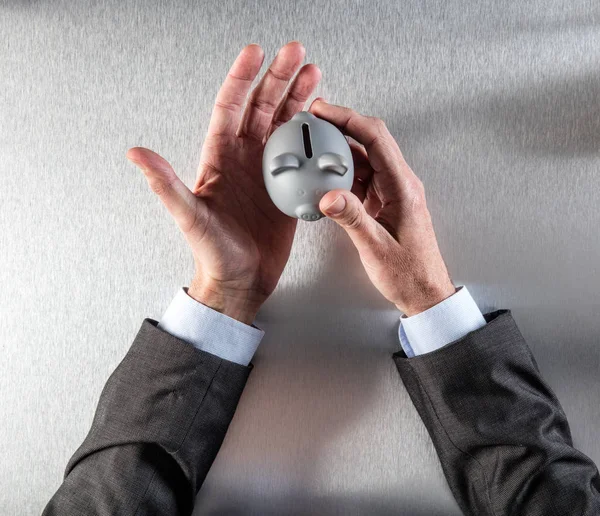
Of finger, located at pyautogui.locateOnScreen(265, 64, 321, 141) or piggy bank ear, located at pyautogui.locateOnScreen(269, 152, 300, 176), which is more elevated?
finger, located at pyautogui.locateOnScreen(265, 64, 321, 141)

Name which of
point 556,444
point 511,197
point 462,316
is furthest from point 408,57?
point 556,444

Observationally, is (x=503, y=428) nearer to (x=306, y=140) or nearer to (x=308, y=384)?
(x=308, y=384)

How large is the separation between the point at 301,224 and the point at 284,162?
0.16 meters

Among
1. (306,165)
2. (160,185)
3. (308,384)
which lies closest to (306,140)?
(306,165)

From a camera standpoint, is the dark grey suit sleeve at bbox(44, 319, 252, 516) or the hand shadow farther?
the hand shadow

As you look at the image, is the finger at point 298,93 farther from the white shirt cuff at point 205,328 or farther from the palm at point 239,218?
the white shirt cuff at point 205,328

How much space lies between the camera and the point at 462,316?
20.3 inches

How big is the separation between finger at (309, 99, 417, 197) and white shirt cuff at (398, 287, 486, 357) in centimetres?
12

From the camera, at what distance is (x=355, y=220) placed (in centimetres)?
44

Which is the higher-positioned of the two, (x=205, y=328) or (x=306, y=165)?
(x=306, y=165)

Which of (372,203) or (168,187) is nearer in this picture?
(168,187)

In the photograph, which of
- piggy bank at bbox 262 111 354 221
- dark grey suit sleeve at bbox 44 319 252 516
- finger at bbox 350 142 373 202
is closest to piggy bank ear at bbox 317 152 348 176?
piggy bank at bbox 262 111 354 221

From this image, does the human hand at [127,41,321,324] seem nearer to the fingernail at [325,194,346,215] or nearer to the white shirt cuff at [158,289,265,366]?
the white shirt cuff at [158,289,265,366]

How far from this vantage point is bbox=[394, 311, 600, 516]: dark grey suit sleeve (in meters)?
0.47
